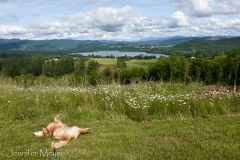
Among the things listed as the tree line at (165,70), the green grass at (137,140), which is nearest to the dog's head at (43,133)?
the green grass at (137,140)

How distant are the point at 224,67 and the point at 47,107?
113 feet

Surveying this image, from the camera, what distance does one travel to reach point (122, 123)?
17.9 feet

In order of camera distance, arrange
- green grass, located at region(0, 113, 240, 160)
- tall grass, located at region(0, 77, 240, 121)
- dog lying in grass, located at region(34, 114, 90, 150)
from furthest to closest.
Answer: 1. tall grass, located at region(0, 77, 240, 121)
2. dog lying in grass, located at region(34, 114, 90, 150)
3. green grass, located at region(0, 113, 240, 160)

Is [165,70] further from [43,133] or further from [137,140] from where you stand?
[43,133]

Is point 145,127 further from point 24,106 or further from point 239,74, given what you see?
point 239,74

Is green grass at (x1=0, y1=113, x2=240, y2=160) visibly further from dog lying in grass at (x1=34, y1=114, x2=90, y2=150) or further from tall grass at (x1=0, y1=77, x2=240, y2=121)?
tall grass at (x1=0, y1=77, x2=240, y2=121)

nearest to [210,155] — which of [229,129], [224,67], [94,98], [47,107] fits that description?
[229,129]

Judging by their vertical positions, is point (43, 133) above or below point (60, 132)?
below

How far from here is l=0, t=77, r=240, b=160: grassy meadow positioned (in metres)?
3.73

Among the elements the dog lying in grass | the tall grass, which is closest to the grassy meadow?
the tall grass

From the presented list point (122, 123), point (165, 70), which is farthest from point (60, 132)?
point (165, 70)

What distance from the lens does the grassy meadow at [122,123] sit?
147 inches

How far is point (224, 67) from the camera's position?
34219 millimetres

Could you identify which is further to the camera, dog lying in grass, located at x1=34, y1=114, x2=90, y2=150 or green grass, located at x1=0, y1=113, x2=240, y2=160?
dog lying in grass, located at x1=34, y1=114, x2=90, y2=150
